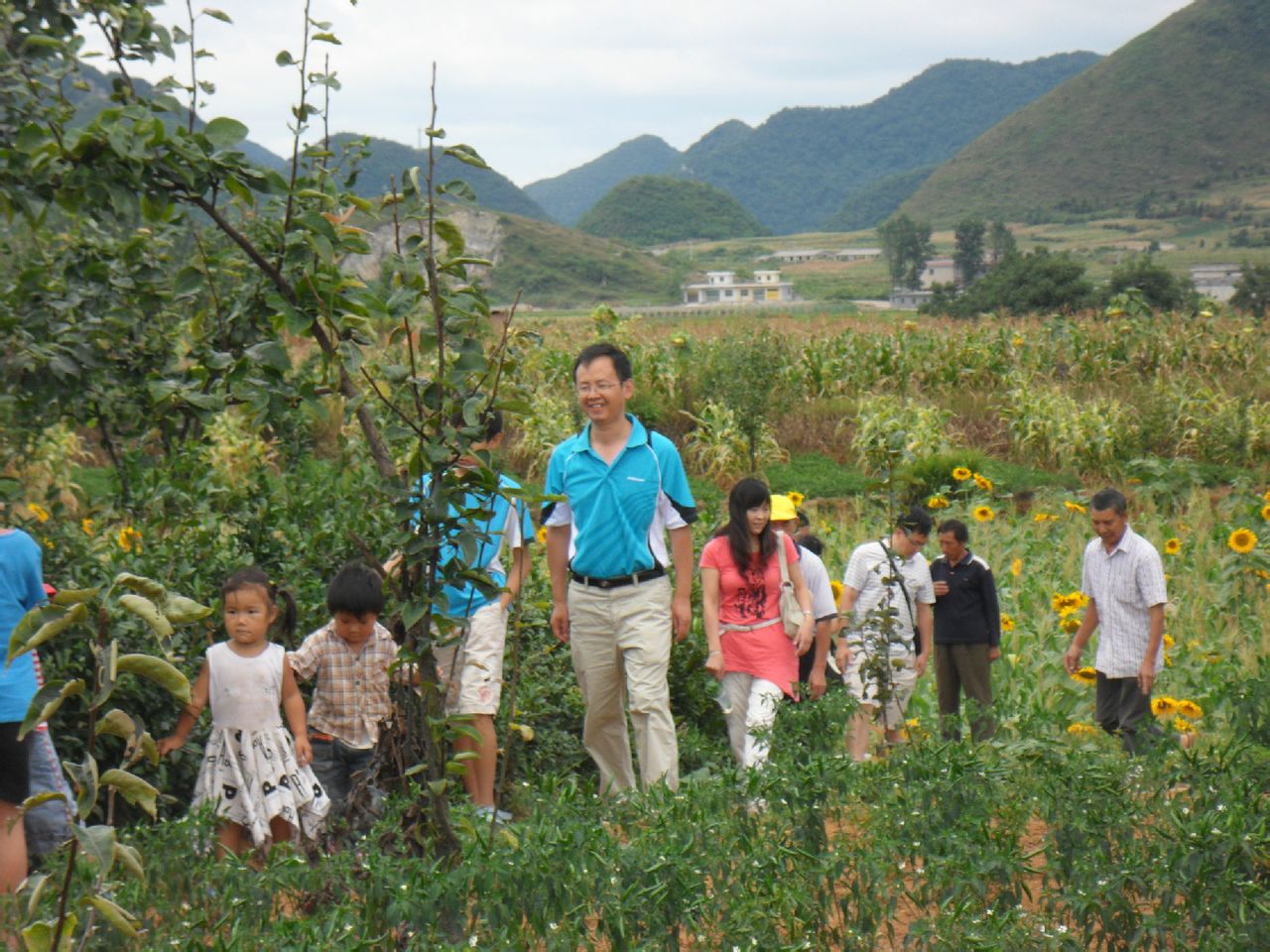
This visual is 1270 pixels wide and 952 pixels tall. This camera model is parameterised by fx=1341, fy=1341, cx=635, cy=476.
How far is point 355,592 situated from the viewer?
4602 millimetres

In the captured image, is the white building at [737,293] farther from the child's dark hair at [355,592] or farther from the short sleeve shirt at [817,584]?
the child's dark hair at [355,592]

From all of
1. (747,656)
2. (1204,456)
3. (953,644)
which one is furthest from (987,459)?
(747,656)

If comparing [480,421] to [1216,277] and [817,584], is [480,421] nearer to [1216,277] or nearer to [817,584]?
[817,584]

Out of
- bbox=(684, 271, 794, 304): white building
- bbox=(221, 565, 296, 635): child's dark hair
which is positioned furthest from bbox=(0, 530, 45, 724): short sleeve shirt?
bbox=(684, 271, 794, 304): white building

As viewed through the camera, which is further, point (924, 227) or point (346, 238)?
point (924, 227)

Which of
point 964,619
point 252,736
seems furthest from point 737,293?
point 252,736

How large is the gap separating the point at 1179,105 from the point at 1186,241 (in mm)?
21575

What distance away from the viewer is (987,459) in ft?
43.4

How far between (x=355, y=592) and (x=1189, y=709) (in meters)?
3.74

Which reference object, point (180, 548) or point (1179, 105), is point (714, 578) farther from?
point (1179, 105)

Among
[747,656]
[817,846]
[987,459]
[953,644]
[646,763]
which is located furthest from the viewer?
[987,459]

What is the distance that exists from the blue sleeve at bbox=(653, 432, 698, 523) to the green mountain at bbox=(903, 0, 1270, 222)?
9885cm

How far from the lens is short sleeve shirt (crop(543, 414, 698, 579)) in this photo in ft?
16.4

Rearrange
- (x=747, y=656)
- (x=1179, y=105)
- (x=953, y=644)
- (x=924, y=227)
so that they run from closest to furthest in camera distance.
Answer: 1. (x=747, y=656)
2. (x=953, y=644)
3. (x=924, y=227)
4. (x=1179, y=105)
